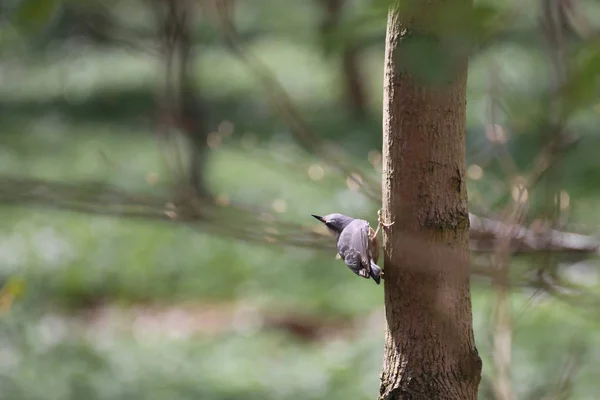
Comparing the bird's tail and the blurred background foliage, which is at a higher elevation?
the blurred background foliage

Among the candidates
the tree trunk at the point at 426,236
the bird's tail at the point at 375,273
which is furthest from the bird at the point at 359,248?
the tree trunk at the point at 426,236

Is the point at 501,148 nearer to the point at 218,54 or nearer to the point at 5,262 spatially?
the point at 5,262

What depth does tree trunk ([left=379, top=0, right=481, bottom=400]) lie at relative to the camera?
3.36ft

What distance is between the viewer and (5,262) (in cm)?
518

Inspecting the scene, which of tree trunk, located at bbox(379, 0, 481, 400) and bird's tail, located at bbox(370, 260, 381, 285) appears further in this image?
bird's tail, located at bbox(370, 260, 381, 285)

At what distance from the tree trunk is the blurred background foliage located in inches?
5.0

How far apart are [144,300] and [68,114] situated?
3.89 meters

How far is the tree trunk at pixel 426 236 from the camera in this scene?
3.36ft

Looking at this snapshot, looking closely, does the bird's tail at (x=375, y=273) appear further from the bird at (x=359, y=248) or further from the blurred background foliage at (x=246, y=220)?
the blurred background foliage at (x=246, y=220)

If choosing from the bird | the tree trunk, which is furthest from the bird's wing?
the tree trunk

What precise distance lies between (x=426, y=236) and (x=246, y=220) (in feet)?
1.89

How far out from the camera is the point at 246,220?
5.12ft

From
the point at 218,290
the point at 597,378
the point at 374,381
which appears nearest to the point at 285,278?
the point at 218,290

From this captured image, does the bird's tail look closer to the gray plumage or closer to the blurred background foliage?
the gray plumage
